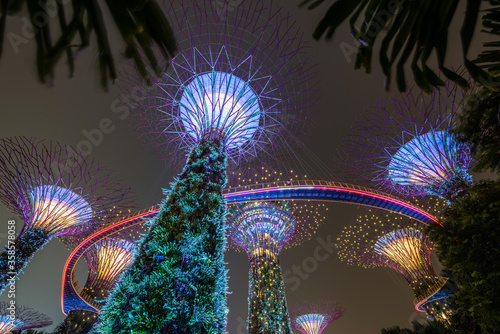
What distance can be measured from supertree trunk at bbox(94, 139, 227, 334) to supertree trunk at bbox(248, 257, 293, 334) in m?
9.89

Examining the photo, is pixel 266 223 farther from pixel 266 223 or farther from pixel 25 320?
pixel 25 320

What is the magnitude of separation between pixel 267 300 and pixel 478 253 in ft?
35.3

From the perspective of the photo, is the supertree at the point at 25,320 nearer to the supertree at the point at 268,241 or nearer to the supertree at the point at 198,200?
the supertree at the point at 268,241

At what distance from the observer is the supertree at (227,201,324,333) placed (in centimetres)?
1377

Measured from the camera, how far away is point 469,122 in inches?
159

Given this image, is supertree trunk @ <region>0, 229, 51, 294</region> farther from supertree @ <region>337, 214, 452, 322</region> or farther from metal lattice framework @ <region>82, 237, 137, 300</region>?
supertree @ <region>337, 214, 452, 322</region>

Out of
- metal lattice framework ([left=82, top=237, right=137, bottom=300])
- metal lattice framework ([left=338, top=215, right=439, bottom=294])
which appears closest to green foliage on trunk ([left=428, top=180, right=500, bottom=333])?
metal lattice framework ([left=338, top=215, right=439, bottom=294])

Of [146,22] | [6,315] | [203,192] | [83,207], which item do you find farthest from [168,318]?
[6,315]

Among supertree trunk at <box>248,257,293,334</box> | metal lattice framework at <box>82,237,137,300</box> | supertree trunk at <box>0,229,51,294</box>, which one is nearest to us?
supertree trunk at <box>0,229,51,294</box>

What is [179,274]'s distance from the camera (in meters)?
4.67

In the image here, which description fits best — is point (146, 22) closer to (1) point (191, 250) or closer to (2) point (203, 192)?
(1) point (191, 250)

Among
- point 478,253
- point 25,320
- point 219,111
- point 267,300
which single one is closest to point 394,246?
point 267,300

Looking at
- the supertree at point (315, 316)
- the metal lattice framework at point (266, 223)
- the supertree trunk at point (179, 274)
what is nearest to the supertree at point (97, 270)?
the metal lattice framework at point (266, 223)

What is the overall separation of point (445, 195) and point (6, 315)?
120ft
